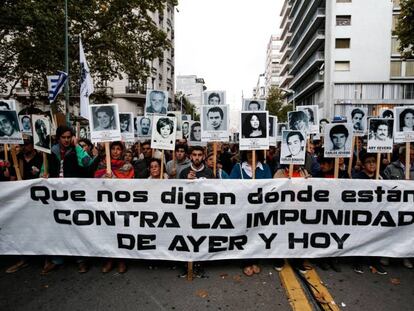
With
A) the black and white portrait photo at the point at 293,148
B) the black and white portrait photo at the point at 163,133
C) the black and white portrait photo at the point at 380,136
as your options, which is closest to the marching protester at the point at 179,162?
the black and white portrait photo at the point at 163,133

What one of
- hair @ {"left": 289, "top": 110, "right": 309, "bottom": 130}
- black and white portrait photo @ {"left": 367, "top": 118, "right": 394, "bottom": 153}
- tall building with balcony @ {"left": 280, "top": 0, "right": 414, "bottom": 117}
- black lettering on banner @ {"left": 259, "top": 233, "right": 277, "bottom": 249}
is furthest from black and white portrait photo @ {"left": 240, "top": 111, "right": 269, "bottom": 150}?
tall building with balcony @ {"left": 280, "top": 0, "right": 414, "bottom": 117}

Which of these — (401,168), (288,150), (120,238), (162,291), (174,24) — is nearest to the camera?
(162,291)

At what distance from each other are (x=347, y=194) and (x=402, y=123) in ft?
5.10

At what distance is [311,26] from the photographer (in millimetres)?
39188

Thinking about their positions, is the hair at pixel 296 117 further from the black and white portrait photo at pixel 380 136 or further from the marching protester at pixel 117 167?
the marching protester at pixel 117 167

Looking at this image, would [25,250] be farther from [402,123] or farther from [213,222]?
[402,123]

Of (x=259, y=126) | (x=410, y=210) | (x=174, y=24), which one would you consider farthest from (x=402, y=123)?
(x=174, y=24)

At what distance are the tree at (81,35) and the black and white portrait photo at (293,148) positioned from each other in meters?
10.9

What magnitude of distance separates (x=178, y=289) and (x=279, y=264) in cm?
134

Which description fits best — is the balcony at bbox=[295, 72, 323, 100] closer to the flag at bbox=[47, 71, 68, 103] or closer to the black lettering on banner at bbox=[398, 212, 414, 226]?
the flag at bbox=[47, 71, 68, 103]

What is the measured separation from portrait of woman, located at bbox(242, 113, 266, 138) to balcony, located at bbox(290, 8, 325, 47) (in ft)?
123

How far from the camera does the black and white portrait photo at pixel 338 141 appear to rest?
449 centimetres

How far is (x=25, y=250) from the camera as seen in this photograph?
154 inches

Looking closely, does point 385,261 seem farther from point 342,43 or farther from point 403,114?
point 342,43
